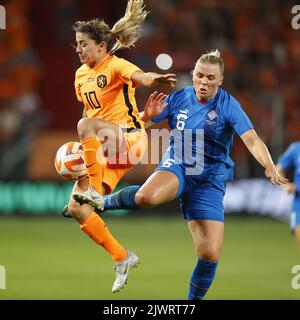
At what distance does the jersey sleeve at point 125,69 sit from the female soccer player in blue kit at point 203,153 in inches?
22.3

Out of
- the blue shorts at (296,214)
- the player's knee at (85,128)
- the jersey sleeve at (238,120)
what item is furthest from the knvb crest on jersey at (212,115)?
the blue shorts at (296,214)

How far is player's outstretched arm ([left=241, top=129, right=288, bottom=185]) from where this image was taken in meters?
6.06

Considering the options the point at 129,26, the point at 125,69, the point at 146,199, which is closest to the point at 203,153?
the point at 146,199

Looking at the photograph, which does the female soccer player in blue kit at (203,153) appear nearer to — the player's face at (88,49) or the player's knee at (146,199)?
the player's knee at (146,199)

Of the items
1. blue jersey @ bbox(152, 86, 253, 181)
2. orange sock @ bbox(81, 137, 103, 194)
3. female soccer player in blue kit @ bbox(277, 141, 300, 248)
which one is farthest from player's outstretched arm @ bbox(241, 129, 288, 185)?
female soccer player in blue kit @ bbox(277, 141, 300, 248)

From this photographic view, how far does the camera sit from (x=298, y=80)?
16.0 metres

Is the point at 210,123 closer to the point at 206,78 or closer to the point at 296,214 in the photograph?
the point at 206,78

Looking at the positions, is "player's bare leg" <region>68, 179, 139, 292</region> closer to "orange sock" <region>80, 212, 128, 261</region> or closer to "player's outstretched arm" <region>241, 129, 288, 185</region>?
"orange sock" <region>80, 212, 128, 261</region>

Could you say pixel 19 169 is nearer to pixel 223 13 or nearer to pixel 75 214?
pixel 223 13

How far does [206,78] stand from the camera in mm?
6637

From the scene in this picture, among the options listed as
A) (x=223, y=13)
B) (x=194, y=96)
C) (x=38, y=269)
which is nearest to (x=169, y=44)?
(x=223, y=13)

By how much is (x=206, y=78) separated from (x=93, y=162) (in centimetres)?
117

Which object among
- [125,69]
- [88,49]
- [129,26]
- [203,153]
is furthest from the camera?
[203,153]

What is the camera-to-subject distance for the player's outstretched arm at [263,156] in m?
6.06
